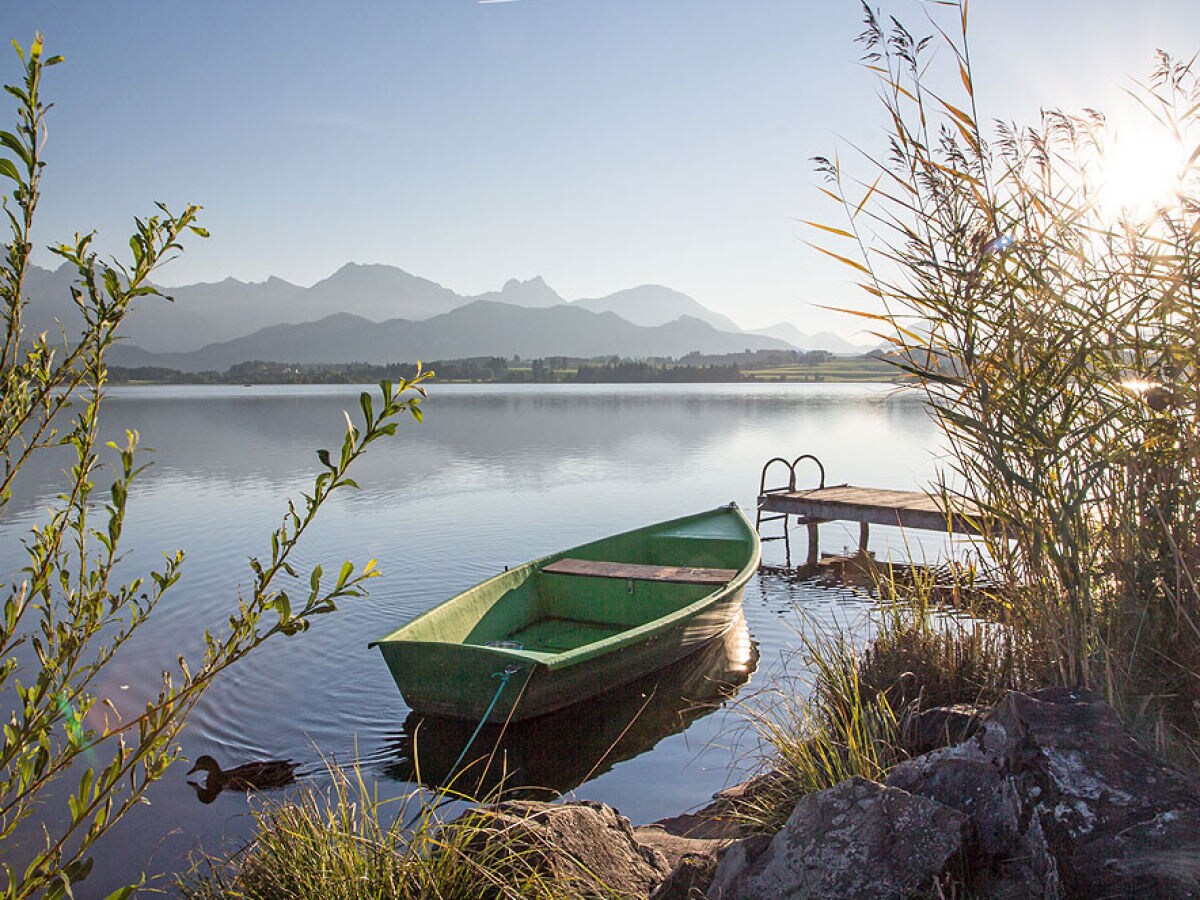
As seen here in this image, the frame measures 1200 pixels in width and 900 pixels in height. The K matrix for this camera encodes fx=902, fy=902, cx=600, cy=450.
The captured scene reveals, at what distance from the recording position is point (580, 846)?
13.3 feet

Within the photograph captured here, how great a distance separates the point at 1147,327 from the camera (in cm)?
414

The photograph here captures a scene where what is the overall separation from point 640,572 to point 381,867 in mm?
7286

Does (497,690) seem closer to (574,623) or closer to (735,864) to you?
(574,623)

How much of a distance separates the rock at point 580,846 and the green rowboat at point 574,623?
3.14 metres

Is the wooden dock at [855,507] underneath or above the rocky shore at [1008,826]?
underneath

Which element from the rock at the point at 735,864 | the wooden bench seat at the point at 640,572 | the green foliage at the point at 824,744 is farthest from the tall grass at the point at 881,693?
the wooden bench seat at the point at 640,572

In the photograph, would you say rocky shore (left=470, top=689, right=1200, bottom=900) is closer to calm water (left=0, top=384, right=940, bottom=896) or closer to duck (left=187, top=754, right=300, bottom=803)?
calm water (left=0, top=384, right=940, bottom=896)

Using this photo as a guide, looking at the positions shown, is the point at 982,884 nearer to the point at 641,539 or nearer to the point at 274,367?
the point at 641,539

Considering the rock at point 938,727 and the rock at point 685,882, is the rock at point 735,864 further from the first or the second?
the rock at point 938,727

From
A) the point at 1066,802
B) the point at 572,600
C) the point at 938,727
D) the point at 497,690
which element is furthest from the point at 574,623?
the point at 1066,802

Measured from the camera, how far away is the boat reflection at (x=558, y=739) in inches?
309

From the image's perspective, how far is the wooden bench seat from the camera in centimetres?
1048

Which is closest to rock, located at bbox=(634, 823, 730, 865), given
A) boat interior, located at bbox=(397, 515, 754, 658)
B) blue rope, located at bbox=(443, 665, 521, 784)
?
blue rope, located at bbox=(443, 665, 521, 784)

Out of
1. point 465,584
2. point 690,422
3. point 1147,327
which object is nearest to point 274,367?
point 690,422
